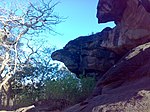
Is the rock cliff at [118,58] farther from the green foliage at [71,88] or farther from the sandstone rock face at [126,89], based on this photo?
the green foliage at [71,88]

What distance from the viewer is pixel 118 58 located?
14.7 metres

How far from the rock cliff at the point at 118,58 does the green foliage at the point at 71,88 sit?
89cm

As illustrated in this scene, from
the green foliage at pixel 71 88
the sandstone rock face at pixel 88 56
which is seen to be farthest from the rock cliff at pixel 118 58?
the green foliage at pixel 71 88

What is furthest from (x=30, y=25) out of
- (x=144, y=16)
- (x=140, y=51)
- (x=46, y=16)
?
(x=140, y=51)

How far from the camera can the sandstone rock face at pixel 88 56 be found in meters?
15.3

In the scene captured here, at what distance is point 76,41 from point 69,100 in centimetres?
465

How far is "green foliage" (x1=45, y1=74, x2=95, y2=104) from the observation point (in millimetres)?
14547

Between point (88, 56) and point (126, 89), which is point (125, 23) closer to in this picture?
point (88, 56)

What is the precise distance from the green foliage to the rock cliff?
891 millimetres

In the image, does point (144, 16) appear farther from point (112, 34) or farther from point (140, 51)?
point (140, 51)

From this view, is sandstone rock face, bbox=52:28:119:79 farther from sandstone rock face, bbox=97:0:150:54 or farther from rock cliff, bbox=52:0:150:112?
sandstone rock face, bbox=97:0:150:54

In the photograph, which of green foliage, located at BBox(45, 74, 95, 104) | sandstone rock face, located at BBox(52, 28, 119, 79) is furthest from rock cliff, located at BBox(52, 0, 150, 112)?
green foliage, located at BBox(45, 74, 95, 104)

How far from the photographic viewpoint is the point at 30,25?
15898 mm

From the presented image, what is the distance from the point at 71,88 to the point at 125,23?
172 inches
